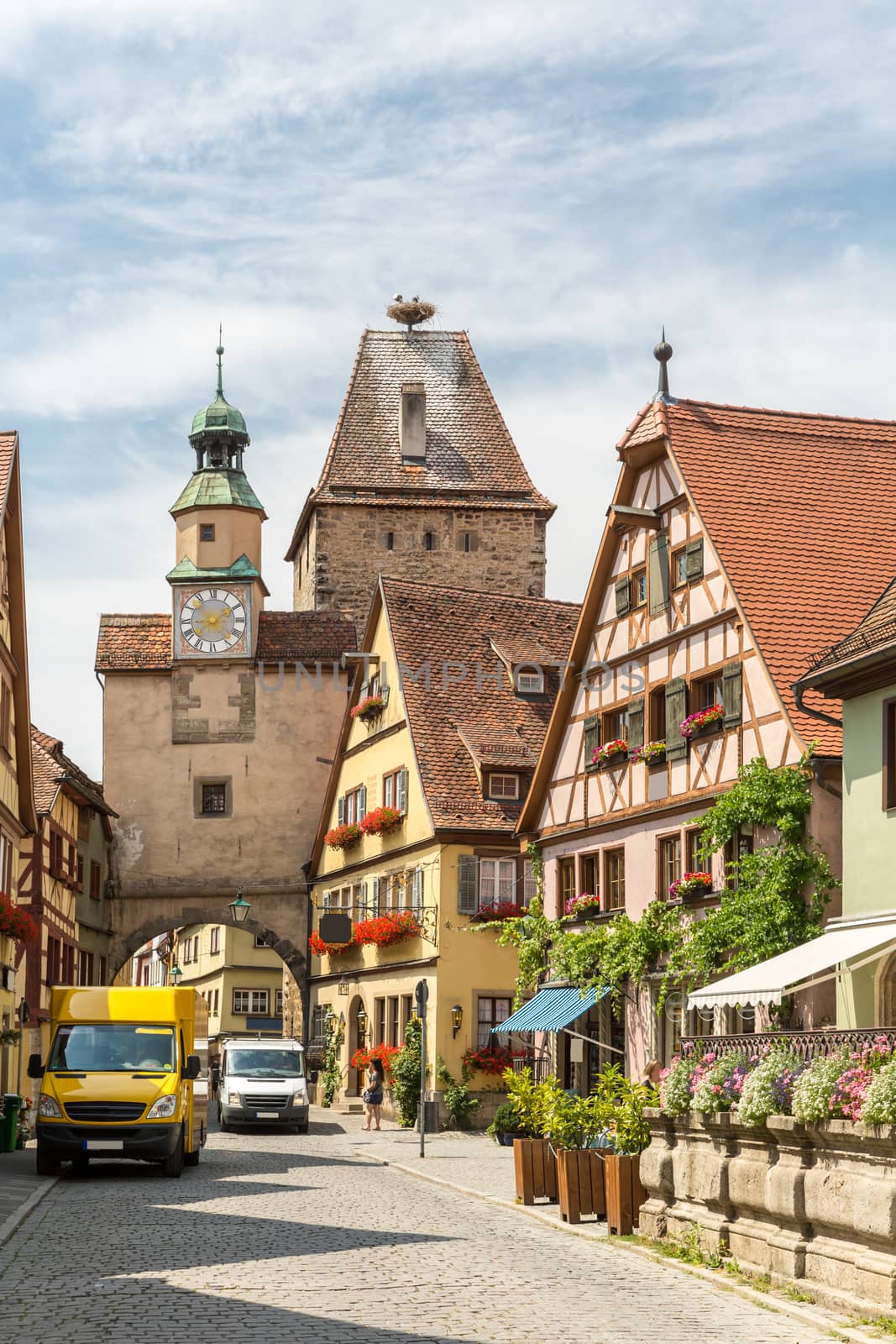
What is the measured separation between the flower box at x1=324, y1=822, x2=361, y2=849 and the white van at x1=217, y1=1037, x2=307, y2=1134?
8.58 meters

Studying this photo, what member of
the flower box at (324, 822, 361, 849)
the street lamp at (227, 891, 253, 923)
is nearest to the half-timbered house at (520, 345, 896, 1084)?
the flower box at (324, 822, 361, 849)

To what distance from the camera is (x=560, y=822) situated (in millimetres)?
31141

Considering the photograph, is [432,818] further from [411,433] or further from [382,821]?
[411,433]

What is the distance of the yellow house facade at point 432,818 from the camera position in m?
35.0

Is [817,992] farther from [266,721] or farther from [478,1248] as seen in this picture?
[266,721]

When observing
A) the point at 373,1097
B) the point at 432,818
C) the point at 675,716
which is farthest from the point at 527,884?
the point at 675,716

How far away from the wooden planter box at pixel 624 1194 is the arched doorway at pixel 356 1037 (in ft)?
81.6

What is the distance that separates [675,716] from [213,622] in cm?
2476

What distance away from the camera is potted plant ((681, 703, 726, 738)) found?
25344 mm

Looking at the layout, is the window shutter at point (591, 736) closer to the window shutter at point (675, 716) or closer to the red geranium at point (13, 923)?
the window shutter at point (675, 716)

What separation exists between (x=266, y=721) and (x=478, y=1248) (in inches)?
1370

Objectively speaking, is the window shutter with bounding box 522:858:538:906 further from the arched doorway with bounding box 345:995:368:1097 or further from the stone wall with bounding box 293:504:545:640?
the stone wall with bounding box 293:504:545:640

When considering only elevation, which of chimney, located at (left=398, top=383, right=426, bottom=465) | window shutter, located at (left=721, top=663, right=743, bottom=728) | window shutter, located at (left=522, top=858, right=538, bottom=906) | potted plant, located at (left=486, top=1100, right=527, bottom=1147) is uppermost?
chimney, located at (left=398, top=383, right=426, bottom=465)

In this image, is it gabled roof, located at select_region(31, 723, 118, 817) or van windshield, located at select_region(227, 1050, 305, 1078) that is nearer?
van windshield, located at select_region(227, 1050, 305, 1078)
